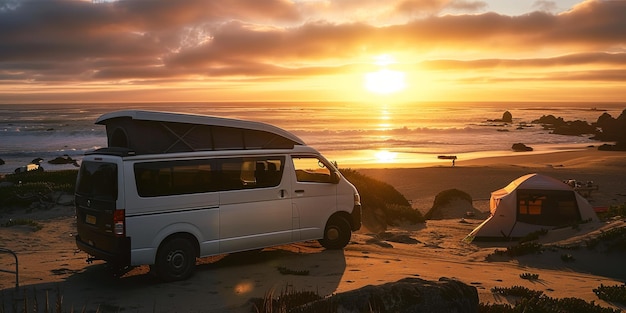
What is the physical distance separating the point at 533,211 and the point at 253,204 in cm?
1106

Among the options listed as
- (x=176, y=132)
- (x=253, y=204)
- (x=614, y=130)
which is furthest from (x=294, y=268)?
(x=614, y=130)

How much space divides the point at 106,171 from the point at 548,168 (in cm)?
3676

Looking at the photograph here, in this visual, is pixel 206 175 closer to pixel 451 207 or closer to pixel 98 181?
pixel 98 181

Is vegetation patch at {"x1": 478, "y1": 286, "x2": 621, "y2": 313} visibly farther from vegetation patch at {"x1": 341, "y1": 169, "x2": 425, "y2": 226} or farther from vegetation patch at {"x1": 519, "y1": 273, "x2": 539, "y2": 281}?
vegetation patch at {"x1": 341, "y1": 169, "x2": 425, "y2": 226}

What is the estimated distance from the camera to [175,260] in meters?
9.92

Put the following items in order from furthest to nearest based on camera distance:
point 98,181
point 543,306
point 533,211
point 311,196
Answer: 1. point 533,211
2. point 311,196
3. point 98,181
4. point 543,306

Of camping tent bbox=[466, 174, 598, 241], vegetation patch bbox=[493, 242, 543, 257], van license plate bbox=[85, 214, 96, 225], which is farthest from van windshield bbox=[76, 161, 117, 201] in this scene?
camping tent bbox=[466, 174, 598, 241]

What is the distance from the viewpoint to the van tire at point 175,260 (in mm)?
9773

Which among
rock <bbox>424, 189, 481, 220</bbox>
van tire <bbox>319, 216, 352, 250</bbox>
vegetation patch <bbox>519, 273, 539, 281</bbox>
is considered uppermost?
van tire <bbox>319, 216, 352, 250</bbox>

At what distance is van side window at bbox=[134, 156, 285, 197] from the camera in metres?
9.55

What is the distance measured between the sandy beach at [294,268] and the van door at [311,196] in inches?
26.1

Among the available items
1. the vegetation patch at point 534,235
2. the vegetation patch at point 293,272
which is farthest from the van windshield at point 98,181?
the vegetation patch at point 534,235

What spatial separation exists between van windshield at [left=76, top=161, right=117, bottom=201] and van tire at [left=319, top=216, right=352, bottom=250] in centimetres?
484

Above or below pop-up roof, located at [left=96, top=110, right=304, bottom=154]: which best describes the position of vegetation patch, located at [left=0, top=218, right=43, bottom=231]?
below
